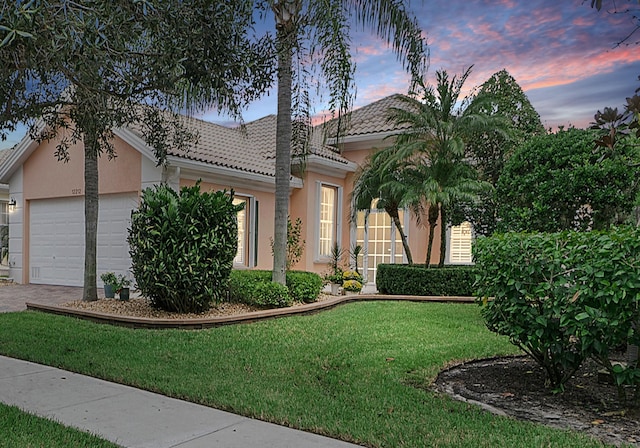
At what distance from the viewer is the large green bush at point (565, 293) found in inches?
175

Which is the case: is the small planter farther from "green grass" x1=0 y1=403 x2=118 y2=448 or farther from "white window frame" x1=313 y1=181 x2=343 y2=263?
"green grass" x1=0 y1=403 x2=118 y2=448

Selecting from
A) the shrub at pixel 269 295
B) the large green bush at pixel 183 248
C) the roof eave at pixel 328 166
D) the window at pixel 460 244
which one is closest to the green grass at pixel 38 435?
the large green bush at pixel 183 248

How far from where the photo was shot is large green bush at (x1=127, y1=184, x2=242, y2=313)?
9.33 meters

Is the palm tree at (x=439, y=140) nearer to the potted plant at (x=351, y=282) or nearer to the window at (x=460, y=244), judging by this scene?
the potted plant at (x=351, y=282)

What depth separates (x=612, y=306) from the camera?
4.47 metres

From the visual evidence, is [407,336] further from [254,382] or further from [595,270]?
[595,270]

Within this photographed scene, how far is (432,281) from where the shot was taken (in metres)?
13.5

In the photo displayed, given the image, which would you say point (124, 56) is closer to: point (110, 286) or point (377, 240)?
point (110, 286)

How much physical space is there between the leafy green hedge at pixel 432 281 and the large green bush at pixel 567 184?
4.59 m

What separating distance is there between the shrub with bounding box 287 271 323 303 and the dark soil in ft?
16.5

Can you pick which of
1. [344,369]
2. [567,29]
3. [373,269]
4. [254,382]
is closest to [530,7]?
[567,29]

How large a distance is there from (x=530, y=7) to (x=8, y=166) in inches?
646

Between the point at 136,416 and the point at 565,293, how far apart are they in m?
4.00

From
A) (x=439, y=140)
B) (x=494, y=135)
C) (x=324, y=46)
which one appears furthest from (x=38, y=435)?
(x=494, y=135)
